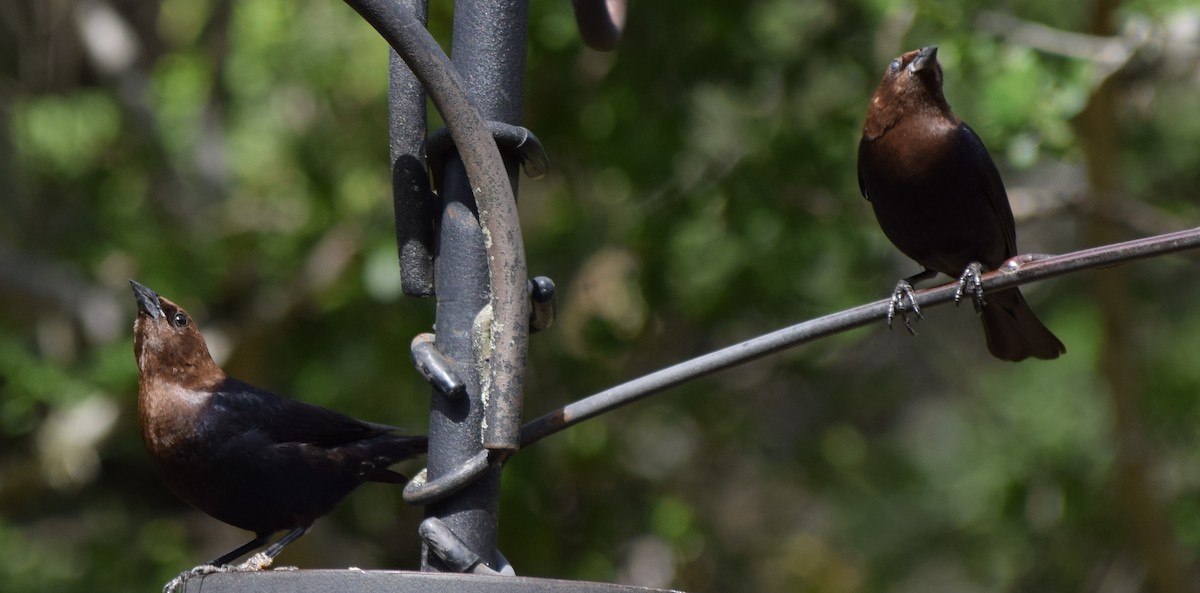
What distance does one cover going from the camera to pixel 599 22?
9.02 feet

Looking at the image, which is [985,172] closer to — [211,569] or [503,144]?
[503,144]

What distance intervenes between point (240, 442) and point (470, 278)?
1156 mm

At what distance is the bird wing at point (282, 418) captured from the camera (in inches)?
127

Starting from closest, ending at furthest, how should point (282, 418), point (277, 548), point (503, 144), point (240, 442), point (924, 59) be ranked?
point (503, 144), point (277, 548), point (240, 442), point (282, 418), point (924, 59)

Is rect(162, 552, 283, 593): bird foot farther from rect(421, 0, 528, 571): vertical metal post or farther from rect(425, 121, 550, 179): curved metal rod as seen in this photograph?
rect(425, 121, 550, 179): curved metal rod

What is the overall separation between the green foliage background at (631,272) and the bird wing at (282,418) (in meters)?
1.84

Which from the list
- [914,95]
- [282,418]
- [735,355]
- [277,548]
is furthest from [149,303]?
[914,95]

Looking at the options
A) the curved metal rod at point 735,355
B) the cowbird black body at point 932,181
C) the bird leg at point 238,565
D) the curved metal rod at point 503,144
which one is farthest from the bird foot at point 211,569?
the cowbird black body at point 932,181

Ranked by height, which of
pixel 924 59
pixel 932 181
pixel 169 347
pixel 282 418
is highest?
pixel 924 59

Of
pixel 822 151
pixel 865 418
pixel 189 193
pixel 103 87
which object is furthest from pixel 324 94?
pixel 865 418

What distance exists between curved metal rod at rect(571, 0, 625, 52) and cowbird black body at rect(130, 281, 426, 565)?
43.3 inches

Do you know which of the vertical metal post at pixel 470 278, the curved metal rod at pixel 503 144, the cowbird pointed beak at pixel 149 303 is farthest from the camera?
the cowbird pointed beak at pixel 149 303

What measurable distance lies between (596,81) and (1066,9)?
2291 mm

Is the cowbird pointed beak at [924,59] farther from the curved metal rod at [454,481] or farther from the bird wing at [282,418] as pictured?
the curved metal rod at [454,481]
